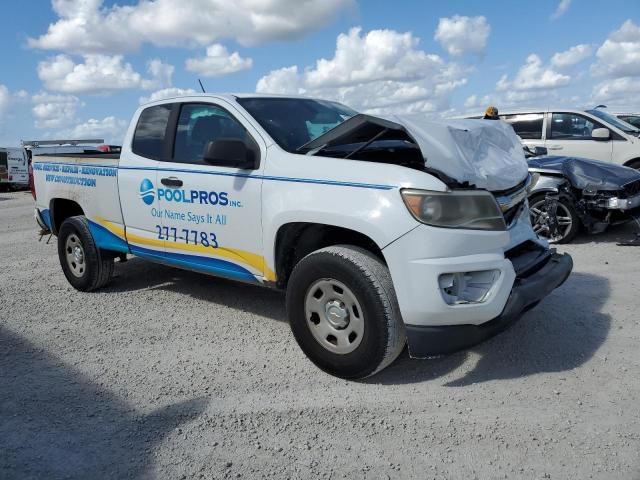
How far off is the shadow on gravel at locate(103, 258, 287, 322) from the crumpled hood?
2.12 meters

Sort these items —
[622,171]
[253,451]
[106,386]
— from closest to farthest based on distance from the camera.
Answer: [253,451] → [106,386] → [622,171]

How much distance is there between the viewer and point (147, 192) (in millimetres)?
4695

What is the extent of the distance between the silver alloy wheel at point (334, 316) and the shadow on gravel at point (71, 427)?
85 cm

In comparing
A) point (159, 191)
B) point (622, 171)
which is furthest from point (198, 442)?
point (622, 171)

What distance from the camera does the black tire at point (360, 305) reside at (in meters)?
3.24

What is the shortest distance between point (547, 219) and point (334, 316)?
4.50m

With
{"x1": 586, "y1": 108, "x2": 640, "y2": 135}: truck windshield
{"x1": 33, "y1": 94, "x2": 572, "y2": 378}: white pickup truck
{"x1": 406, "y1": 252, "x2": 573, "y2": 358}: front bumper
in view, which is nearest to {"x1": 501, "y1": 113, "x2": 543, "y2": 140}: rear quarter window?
{"x1": 586, "y1": 108, "x2": 640, "y2": 135}: truck windshield

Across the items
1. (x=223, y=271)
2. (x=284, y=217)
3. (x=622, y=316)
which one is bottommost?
(x=622, y=316)

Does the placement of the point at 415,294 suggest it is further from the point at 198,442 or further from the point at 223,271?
the point at 223,271

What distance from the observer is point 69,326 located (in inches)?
190

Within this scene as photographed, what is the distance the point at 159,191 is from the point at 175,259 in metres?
0.57

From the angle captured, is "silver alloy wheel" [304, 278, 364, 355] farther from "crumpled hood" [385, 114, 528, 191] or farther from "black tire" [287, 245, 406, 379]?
"crumpled hood" [385, 114, 528, 191]

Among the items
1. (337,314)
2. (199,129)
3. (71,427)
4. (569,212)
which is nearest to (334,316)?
(337,314)

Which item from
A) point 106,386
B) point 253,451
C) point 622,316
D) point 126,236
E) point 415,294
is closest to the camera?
point 253,451
